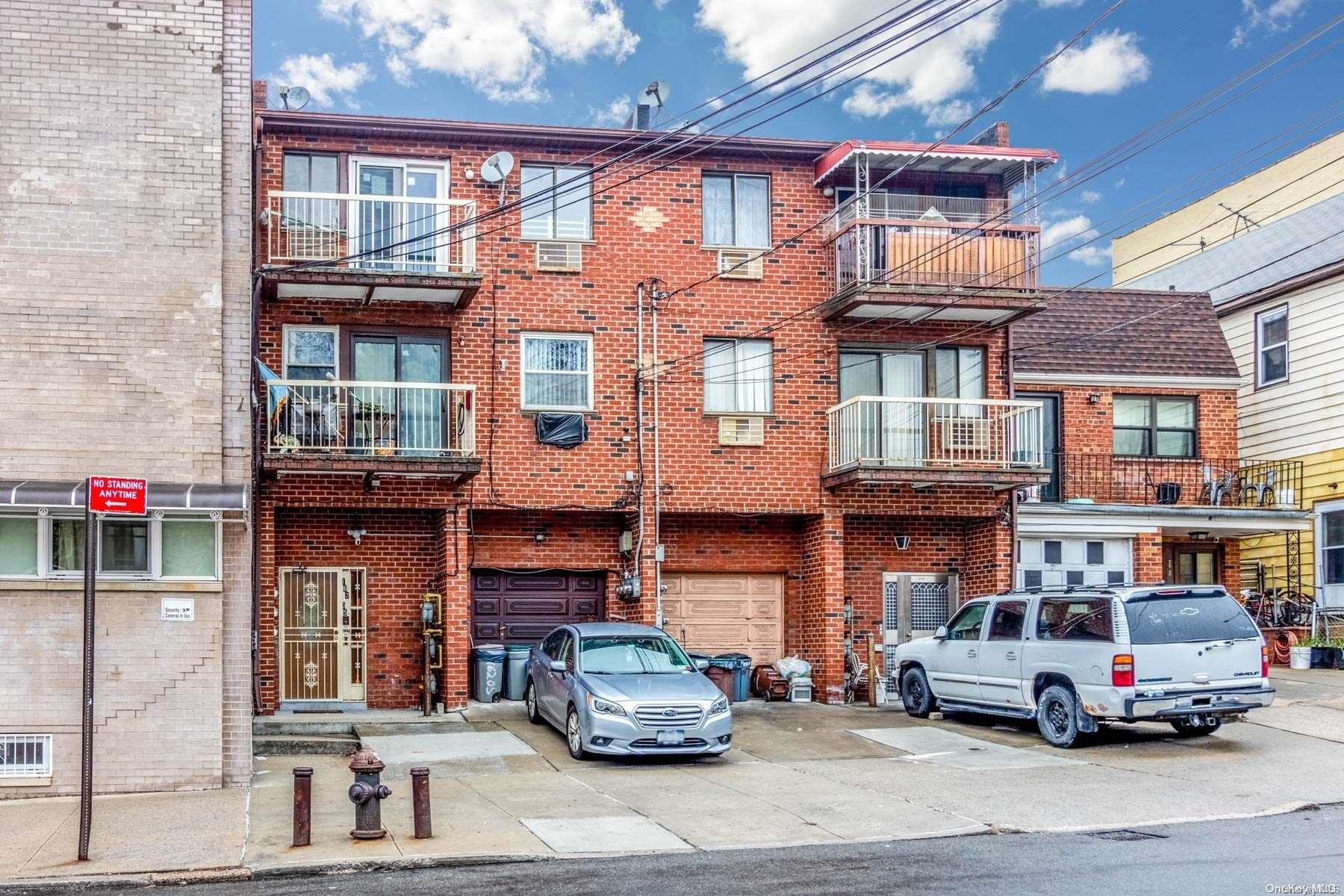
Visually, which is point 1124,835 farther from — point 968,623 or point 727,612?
point 727,612

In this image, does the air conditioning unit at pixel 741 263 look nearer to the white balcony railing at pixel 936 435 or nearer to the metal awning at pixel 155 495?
the white balcony railing at pixel 936 435

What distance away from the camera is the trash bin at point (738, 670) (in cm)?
2072

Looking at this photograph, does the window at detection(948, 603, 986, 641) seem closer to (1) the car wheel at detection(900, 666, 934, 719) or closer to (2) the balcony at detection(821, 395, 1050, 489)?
(1) the car wheel at detection(900, 666, 934, 719)

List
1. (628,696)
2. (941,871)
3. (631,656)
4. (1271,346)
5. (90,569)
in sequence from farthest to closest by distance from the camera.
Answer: (1271,346) < (631,656) < (628,696) < (90,569) < (941,871)

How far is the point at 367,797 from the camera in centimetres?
1140

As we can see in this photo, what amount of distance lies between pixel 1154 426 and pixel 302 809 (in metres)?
18.4

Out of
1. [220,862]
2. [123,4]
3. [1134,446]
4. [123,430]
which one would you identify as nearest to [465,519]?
[123,430]

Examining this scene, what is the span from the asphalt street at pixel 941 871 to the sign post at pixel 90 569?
1.33 metres

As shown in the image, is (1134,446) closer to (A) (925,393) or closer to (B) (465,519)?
(A) (925,393)

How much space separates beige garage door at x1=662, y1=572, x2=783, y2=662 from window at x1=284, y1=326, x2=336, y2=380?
5988 millimetres

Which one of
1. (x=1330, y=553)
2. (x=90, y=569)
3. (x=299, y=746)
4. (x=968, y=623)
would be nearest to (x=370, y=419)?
(x=299, y=746)

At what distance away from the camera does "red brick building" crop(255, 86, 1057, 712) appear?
2006cm

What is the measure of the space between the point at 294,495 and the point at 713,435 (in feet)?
20.1

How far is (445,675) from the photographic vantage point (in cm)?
2009
